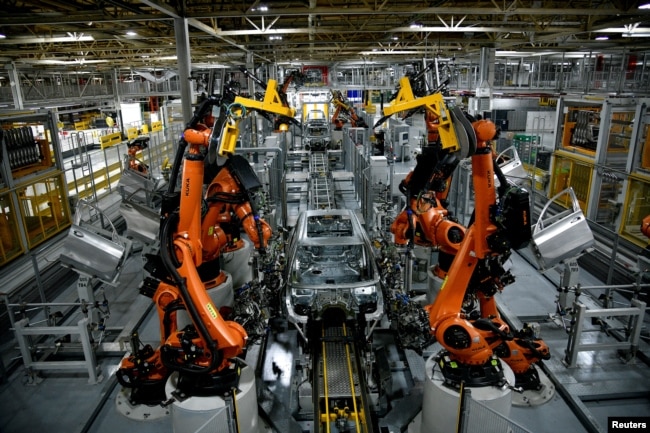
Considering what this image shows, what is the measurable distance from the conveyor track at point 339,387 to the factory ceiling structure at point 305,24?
6.05m

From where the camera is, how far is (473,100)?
1686 cm

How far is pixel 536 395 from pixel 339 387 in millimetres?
2524

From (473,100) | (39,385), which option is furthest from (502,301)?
(473,100)

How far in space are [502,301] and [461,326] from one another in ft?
12.3

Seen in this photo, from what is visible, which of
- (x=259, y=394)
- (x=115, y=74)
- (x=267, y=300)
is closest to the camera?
(x=259, y=394)

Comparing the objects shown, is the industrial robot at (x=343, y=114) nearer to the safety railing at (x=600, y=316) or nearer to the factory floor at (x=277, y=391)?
the factory floor at (x=277, y=391)

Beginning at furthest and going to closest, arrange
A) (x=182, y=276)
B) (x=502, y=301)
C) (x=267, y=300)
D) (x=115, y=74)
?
(x=115, y=74) < (x=502, y=301) < (x=267, y=300) < (x=182, y=276)

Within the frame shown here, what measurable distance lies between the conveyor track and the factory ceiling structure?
6052 millimetres

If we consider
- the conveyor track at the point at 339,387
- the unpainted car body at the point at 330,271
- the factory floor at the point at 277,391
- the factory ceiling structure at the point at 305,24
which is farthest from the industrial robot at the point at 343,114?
the conveyor track at the point at 339,387

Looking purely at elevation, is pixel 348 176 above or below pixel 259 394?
above

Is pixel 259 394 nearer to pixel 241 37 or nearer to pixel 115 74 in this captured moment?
pixel 241 37

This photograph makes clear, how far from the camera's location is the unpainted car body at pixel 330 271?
5.48m

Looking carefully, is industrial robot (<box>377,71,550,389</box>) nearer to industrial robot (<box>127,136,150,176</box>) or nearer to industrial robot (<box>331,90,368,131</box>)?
industrial robot (<box>127,136,150,176</box>)

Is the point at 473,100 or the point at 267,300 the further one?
the point at 473,100
